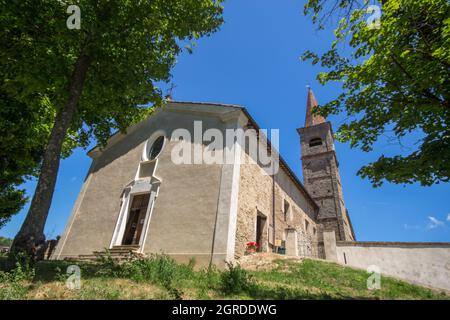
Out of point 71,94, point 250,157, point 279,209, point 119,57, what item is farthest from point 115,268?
point 279,209

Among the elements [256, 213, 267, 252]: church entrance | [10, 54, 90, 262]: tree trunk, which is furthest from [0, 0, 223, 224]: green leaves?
[256, 213, 267, 252]: church entrance

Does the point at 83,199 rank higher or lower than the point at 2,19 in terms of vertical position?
lower

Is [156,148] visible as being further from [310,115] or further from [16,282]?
[310,115]

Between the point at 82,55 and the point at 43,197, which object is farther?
the point at 82,55

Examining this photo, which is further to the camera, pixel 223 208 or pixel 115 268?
pixel 223 208

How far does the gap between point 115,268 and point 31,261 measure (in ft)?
6.22

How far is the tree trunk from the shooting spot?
579 centimetres

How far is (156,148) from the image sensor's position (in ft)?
43.8

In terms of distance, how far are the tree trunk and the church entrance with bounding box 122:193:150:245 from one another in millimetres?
5169

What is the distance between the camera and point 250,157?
38.5 ft

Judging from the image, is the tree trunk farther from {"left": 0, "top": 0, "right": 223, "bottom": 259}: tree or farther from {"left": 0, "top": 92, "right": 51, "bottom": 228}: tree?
{"left": 0, "top": 92, "right": 51, "bottom": 228}: tree

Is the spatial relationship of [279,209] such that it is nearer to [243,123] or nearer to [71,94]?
[243,123]

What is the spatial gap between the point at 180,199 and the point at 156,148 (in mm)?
4085

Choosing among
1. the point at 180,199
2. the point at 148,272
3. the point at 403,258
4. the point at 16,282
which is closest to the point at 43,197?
the point at 16,282
